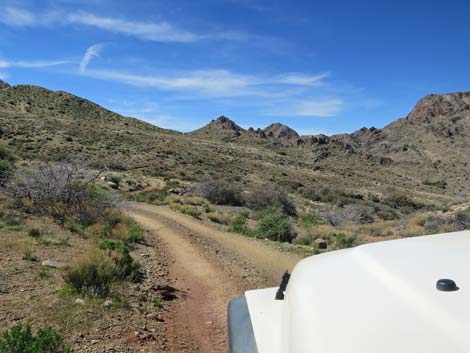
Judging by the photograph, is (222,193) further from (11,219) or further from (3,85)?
(3,85)

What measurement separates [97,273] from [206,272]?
10.5 ft

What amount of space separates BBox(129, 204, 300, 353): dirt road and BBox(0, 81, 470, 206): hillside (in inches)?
325

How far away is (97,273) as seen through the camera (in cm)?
730

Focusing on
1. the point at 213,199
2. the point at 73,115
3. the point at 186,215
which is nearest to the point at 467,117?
the point at 73,115

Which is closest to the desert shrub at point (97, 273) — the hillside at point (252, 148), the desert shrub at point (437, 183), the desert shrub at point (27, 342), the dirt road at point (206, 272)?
the dirt road at point (206, 272)

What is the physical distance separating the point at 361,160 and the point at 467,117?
131 feet

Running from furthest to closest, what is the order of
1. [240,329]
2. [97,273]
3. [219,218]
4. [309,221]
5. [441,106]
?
[441,106] < [309,221] < [219,218] < [97,273] < [240,329]

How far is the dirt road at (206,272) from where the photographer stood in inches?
249

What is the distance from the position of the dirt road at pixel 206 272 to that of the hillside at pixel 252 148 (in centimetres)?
825

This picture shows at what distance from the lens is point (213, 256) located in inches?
452

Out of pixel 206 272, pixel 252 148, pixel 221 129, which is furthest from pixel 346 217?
pixel 221 129

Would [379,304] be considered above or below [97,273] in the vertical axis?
above

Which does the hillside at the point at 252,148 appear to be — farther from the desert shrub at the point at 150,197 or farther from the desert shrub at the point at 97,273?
the desert shrub at the point at 97,273

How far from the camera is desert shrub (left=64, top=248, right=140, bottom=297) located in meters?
6.98
